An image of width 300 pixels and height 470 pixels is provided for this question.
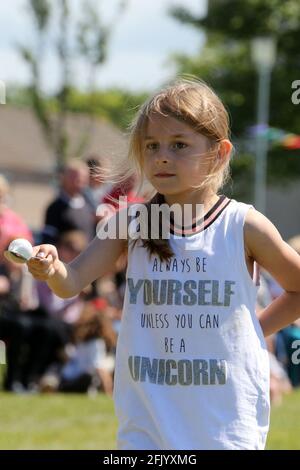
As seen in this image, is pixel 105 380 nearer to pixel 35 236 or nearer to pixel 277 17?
pixel 35 236

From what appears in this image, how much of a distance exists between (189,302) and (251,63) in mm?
28869

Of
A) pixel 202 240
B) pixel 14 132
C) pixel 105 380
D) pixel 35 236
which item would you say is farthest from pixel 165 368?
pixel 14 132

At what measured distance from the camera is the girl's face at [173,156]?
3441 millimetres

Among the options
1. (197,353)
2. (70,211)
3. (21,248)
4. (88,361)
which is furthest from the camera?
(70,211)

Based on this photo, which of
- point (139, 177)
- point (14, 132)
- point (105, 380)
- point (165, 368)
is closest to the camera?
point (165, 368)

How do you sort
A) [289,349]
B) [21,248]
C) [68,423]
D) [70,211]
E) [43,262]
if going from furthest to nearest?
[289,349]
[70,211]
[68,423]
[43,262]
[21,248]

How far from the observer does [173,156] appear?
11.3 feet

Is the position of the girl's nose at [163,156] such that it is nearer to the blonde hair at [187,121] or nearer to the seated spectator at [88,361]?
the blonde hair at [187,121]

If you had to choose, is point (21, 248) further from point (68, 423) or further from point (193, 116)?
point (68, 423)

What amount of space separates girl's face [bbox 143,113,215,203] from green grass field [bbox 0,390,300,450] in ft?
10.8

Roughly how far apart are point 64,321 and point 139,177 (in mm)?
6374

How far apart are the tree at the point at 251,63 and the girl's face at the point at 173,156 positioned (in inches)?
988

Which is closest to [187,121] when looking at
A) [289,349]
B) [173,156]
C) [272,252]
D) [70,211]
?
[173,156]

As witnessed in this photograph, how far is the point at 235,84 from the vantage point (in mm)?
30938
